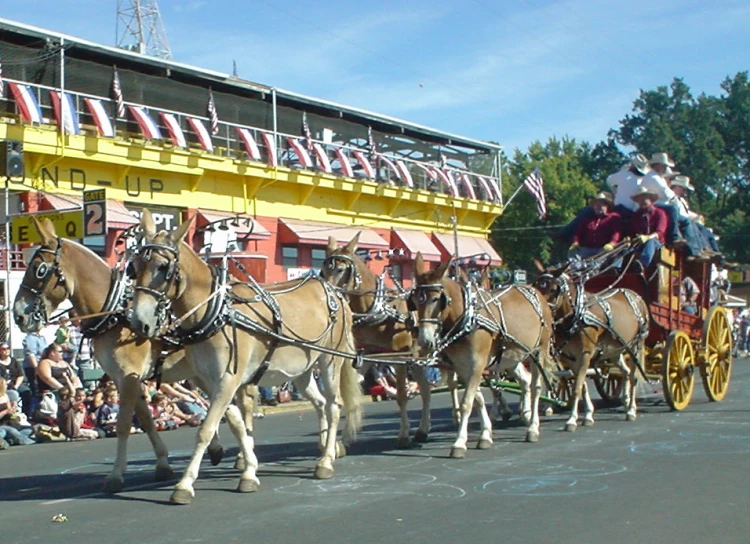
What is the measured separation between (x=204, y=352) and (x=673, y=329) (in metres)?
8.90

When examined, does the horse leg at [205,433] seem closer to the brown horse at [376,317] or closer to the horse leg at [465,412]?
the horse leg at [465,412]

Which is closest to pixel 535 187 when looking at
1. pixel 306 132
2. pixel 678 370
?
pixel 306 132

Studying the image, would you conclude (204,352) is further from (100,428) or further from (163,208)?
(163,208)

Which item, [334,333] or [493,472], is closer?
[493,472]

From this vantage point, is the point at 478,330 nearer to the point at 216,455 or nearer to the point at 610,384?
the point at 216,455

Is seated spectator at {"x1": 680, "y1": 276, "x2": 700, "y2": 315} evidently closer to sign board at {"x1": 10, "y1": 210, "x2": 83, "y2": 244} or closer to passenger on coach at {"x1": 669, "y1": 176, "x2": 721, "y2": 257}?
passenger on coach at {"x1": 669, "y1": 176, "x2": 721, "y2": 257}

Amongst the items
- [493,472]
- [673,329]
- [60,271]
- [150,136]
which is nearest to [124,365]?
[60,271]

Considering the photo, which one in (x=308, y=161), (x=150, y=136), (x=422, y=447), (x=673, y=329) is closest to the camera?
(x=422, y=447)

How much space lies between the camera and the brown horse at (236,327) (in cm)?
811

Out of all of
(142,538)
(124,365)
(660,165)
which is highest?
(660,165)

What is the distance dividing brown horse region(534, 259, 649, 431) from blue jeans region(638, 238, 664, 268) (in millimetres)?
664

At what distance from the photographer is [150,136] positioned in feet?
84.9

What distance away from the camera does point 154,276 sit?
809 centimetres

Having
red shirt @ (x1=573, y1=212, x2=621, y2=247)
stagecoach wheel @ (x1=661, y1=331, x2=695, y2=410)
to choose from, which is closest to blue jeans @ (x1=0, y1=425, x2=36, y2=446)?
red shirt @ (x1=573, y1=212, x2=621, y2=247)
